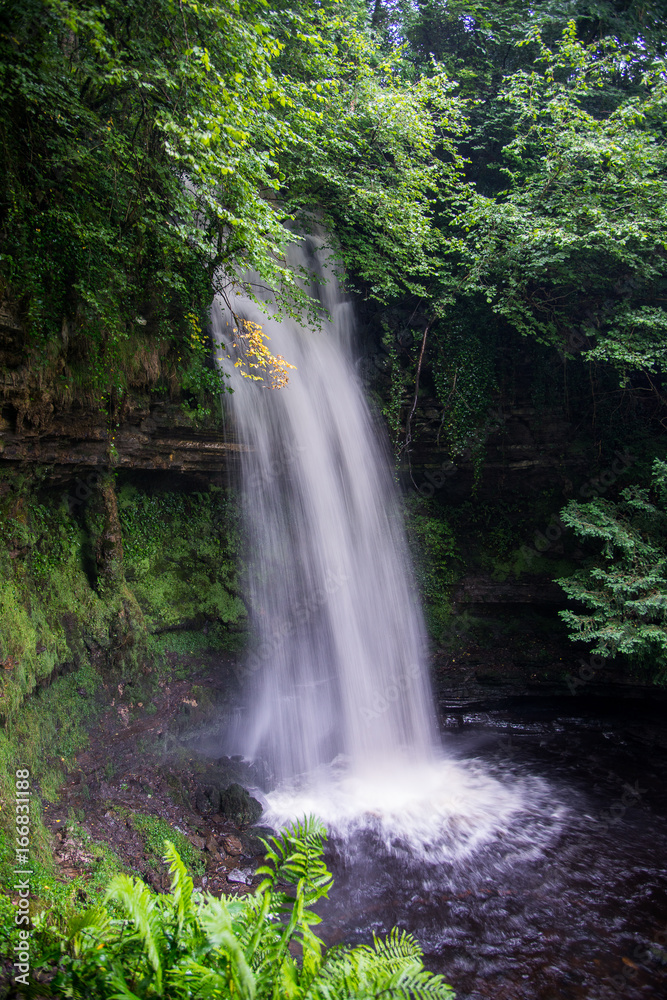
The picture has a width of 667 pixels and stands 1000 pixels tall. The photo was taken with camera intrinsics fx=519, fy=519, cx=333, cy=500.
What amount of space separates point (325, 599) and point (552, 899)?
557 centimetres

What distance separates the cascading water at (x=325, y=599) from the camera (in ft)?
30.2

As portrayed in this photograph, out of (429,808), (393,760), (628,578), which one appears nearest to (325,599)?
(393,760)

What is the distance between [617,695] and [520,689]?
1.82m

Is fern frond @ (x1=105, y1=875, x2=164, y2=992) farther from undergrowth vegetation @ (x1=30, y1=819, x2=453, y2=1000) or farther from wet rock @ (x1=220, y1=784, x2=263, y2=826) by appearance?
wet rock @ (x1=220, y1=784, x2=263, y2=826)

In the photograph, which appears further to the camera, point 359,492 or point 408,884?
point 359,492

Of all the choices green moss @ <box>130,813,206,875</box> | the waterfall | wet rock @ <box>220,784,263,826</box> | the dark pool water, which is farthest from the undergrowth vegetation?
the waterfall

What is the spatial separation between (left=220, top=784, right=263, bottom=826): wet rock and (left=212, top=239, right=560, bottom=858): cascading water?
1.06 metres

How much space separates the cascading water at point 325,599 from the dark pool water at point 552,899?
141cm

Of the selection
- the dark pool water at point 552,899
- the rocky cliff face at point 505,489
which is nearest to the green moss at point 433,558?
the rocky cliff face at point 505,489

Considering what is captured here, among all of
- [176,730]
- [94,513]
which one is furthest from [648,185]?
[176,730]

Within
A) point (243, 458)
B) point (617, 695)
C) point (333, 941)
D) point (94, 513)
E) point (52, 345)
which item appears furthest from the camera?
point (617, 695)

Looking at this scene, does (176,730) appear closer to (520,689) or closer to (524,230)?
(520,689)

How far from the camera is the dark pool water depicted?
5.06m

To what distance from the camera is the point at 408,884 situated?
633 centimetres
